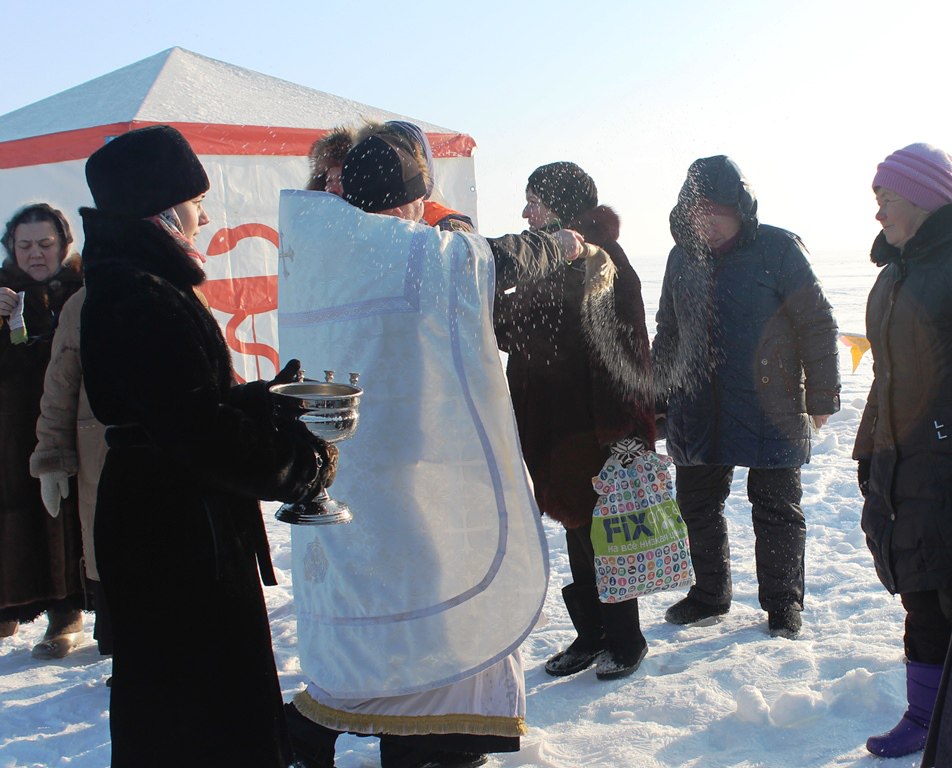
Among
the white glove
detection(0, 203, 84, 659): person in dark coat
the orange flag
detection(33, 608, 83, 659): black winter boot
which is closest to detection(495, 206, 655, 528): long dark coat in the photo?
the white glove

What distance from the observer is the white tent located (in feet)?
19.3

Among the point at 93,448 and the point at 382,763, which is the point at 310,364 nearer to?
the point at 382,763

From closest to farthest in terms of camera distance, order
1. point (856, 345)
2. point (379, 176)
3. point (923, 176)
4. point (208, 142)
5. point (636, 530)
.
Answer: point (379, 176), point (923, 176), point (636, 530), point (208, 142), point (856, 345)

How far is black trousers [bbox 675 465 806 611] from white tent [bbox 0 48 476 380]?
140 inches

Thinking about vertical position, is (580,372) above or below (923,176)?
below

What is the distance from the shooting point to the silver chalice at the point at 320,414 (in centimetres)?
184

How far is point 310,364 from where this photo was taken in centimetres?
265

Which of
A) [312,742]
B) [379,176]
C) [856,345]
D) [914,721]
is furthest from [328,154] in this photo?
[856,345]

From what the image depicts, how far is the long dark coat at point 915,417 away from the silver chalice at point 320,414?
174cm

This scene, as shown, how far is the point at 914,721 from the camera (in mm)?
2803

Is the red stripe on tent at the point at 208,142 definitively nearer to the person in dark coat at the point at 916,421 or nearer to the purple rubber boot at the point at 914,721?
the person in dark coat at the point at 916,421

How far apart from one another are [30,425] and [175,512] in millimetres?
2693

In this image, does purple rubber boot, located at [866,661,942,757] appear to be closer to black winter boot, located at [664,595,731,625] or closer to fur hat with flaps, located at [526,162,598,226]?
black winter boot, located at [664,595,731,625]

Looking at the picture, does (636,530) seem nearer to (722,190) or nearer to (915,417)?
(915,417)
